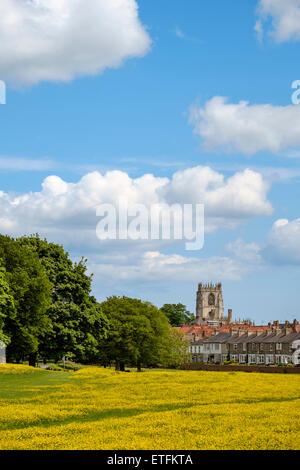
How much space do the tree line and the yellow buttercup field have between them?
70.2ft

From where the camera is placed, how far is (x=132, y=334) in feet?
292

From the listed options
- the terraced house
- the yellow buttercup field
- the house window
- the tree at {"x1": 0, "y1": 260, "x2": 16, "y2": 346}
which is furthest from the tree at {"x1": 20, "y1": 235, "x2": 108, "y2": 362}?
the house window

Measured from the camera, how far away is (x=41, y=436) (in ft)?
63.3

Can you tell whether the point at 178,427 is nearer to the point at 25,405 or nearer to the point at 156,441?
the point at 156,441

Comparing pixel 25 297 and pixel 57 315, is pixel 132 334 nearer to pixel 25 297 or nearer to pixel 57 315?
pixel 57 315

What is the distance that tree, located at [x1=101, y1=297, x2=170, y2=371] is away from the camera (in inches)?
3457

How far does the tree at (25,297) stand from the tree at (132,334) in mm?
22490

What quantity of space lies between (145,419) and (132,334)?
2616 inches

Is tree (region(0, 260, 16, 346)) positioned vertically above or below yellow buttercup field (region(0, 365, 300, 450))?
above

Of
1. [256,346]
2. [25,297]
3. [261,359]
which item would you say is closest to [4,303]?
[25,297]

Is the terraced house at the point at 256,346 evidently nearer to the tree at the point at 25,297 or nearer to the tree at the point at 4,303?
the tree at the point at 25,297

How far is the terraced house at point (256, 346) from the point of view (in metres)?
131

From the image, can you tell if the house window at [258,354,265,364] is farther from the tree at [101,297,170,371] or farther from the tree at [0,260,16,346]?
the tree at [0,260,16,346]
